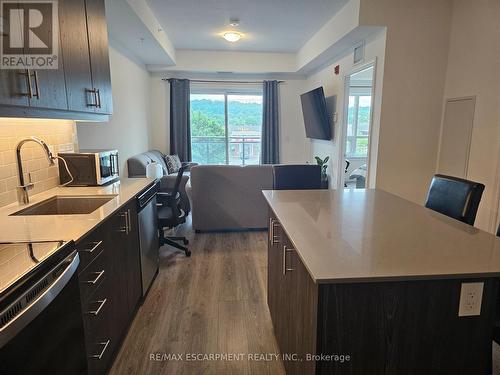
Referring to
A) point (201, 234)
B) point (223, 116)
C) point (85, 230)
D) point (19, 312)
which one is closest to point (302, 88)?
point (223, 116)

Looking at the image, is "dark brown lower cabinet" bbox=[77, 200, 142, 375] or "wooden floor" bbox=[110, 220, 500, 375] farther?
"wooden floor" bbox=[110, 220, 500, 375]

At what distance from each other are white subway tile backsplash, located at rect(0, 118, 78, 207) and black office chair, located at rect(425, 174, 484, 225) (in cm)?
270

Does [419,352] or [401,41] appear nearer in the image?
[419,352]

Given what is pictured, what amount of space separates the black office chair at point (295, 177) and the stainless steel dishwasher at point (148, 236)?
1.12 meters

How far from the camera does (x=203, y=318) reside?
7.73ft

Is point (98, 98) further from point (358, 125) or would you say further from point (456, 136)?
point (358, 125)

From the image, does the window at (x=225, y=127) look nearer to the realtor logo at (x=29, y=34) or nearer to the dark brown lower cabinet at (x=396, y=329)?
the realtor logo at (x=29, y=34)

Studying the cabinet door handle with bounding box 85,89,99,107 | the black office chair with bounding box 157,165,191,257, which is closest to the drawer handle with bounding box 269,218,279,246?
the black office chair with bounding box 157,165,191,257

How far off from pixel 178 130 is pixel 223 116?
3.48 ft

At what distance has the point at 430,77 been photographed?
11.5 feet

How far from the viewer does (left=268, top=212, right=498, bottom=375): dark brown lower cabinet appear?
107cm

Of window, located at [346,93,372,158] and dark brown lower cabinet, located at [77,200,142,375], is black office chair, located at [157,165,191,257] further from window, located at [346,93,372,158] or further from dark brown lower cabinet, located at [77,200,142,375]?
window, located at [346,93,372,158]

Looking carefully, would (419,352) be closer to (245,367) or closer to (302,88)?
(245,367)

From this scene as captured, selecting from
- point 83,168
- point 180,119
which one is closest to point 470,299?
point 83,168
